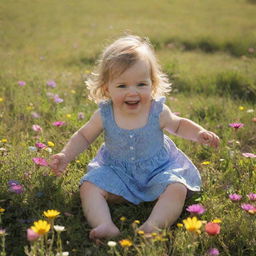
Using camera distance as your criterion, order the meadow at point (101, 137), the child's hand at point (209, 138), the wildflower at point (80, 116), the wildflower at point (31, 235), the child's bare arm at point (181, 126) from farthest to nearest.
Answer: the wildflower at point (80, 116) < the child's bare arm at point (181, 126) < the child's hand at point (209, 138) < the meadow at point (101, 137) < the wildflower at point (31, 235)

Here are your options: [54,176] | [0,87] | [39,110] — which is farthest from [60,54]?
[54,176]

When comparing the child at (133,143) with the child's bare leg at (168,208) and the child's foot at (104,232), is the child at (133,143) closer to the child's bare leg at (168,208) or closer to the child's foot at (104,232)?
the child's bare leg at (168,208)

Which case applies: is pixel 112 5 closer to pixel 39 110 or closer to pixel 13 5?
pixel 13 5

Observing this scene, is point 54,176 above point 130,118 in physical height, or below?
below

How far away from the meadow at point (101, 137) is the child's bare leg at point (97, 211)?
0.19ft

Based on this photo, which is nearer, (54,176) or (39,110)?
(54,176)

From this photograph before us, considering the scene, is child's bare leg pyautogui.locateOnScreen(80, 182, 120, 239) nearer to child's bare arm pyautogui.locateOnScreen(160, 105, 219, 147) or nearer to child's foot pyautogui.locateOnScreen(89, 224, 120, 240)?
child's foot pyautogui.locateOnScreen(89, 224, 120, 240)

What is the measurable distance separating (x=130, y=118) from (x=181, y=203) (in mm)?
654

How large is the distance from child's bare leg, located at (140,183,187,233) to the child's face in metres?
0.55

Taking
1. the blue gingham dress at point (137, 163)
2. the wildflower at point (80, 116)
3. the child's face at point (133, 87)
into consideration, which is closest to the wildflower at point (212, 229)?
the blue gingham dress at point (137, 163)

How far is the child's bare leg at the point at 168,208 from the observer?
2.34 meters

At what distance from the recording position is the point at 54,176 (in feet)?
8.65

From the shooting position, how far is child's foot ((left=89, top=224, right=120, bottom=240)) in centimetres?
224

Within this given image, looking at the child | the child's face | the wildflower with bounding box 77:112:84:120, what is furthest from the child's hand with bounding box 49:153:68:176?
the wildflower with bounding box 77:112:84:120
